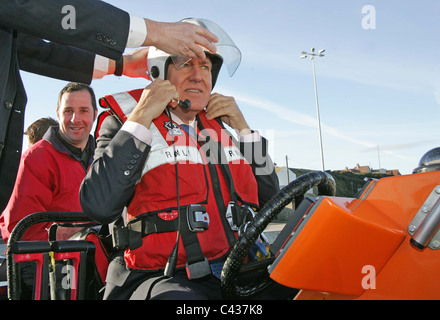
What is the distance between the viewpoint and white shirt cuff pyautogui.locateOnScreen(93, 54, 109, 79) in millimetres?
2567

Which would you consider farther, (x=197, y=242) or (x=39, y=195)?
(x=39, y=195)

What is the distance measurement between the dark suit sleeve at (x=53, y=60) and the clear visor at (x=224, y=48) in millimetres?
635

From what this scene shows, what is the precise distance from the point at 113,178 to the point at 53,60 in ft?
3.61

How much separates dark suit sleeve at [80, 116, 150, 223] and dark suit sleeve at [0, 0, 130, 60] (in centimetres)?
47

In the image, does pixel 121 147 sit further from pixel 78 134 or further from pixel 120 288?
pixel 78 134

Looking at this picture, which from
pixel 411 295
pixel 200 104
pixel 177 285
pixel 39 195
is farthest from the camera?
pixel 39 195

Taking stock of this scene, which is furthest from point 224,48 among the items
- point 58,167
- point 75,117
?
point 75,117

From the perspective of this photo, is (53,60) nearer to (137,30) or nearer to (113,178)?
(137,30)

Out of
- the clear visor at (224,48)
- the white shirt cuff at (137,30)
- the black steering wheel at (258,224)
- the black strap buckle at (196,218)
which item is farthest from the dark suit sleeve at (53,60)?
the black steering wheel at (258,224)

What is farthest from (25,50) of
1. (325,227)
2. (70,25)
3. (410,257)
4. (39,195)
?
(410,257)

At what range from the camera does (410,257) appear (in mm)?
1216

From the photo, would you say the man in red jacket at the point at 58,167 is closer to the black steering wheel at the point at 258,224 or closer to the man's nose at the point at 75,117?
the man's nose at the point at 75,117

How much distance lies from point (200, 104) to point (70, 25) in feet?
3.26

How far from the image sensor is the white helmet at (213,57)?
248cm
